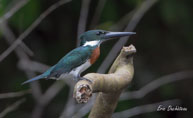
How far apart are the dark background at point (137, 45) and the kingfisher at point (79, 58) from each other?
140cm

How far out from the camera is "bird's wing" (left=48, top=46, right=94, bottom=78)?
215 cm

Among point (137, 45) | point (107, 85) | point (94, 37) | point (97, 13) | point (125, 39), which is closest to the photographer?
point (107, 85)

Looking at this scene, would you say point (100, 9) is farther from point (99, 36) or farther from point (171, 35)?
point (99, 36)

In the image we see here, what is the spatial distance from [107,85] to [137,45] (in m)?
2.57

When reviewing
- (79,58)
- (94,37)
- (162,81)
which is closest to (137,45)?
(162,81)

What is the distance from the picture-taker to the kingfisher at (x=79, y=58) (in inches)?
84.9

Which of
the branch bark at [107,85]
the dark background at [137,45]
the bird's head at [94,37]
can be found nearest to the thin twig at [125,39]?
the dark background at [137,45]

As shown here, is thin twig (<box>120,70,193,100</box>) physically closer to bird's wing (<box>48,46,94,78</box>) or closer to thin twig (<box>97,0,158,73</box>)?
thin twig (<box>97,0,158,73</box>)

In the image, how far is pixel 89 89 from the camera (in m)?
1.57

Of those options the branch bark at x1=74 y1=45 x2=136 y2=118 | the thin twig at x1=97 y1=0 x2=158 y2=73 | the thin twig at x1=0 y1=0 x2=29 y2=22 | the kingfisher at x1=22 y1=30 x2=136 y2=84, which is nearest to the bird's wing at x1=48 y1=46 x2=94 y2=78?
the kingfisher at x1=22 y1=30 x2=136 y2=84

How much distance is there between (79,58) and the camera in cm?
220

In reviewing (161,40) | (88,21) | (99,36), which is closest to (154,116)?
(161,40)

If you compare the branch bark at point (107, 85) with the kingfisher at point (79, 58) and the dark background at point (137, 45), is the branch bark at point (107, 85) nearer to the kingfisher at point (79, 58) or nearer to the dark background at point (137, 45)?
the kingfisher at point (79, 58)

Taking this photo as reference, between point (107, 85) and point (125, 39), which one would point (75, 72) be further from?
point (125, 39)
